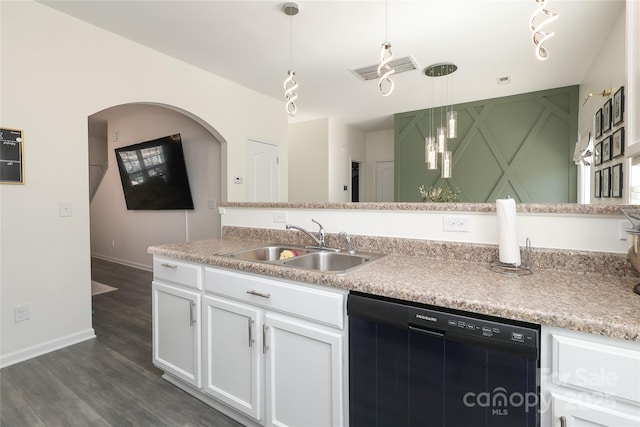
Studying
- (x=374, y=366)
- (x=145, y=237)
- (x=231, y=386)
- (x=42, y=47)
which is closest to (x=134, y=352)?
(x=231, y=386)

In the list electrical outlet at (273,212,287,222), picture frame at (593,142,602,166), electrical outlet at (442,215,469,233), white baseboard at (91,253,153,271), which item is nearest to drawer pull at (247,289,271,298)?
electrical outlet at (273,212,287,222)

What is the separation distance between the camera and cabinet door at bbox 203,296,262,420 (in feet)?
4.82

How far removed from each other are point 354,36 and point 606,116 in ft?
7.94

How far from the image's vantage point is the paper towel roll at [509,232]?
1.29m

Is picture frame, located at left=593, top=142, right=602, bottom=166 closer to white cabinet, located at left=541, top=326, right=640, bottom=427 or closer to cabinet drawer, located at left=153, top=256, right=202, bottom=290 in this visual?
white cabinet, located at left=541, top=326, right=640, bottom=427

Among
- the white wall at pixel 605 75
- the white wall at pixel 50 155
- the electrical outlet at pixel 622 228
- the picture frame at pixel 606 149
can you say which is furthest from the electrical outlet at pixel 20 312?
the picture frame at pixel 606 149

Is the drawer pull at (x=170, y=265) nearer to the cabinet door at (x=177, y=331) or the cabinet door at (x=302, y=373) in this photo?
the cabinet door at (x=177, y=331)

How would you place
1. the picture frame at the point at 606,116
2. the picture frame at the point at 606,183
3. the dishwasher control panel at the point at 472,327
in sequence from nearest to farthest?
the dishwasher control panel at the point at 472,327
the picture frame at the point at 606,116
the picture frame at the point at 606,183

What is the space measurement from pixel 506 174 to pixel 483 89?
1348mm

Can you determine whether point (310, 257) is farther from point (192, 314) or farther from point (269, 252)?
point (192, 314)

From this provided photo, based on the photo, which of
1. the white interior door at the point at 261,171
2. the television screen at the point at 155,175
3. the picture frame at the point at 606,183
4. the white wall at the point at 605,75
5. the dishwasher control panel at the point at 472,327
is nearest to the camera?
the dishwasher control panel at the point at 472,327

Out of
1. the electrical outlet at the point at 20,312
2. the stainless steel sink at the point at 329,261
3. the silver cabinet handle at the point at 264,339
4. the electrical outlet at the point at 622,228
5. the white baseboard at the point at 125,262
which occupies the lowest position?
the white baseboard at the point at 125,262

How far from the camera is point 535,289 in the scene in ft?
3.46

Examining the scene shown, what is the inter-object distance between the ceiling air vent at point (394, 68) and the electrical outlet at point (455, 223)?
2484mm
